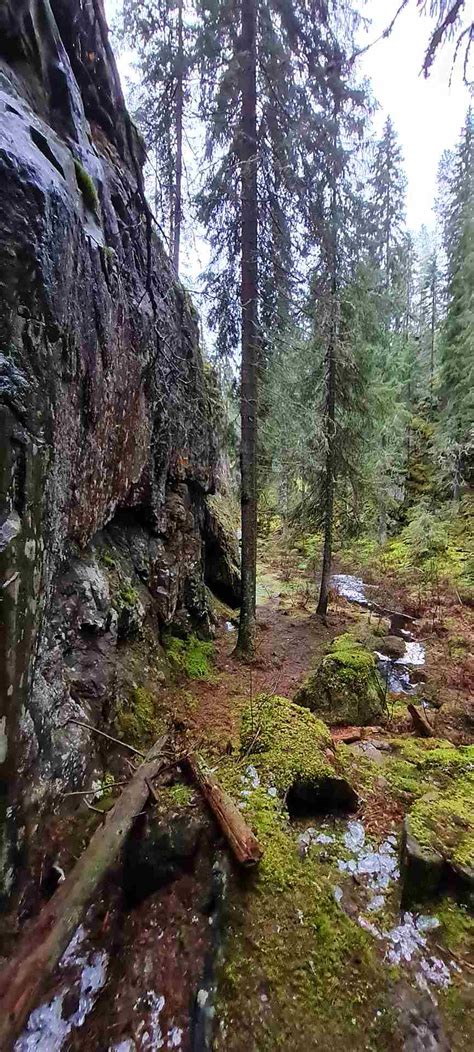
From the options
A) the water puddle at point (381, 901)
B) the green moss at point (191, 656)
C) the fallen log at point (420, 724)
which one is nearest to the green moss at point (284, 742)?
the water puddle at point (381, 901)

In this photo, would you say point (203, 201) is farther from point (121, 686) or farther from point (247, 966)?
point (247, 966)

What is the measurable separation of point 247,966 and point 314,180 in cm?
1101

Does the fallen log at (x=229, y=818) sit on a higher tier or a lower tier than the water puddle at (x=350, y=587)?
higher

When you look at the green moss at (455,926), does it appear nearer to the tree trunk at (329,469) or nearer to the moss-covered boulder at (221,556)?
the moss-covered boulder at (221,556)

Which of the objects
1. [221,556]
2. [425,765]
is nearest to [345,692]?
[425,765]

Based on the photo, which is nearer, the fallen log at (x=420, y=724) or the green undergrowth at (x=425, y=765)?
the green undergrowth at (x=425, y=765)

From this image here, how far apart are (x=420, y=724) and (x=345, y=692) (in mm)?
1072

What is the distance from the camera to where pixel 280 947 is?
9.30ft

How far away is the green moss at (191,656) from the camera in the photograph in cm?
728

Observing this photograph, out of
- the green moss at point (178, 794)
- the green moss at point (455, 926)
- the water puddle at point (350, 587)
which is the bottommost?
the water puddle at point (350, 587)

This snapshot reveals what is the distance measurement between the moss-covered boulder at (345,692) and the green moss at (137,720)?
7.36 feet

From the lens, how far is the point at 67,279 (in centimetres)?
388

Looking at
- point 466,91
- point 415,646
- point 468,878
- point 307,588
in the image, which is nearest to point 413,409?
point 307,588

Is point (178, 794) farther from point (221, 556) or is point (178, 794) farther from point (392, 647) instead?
point (221, 556)
